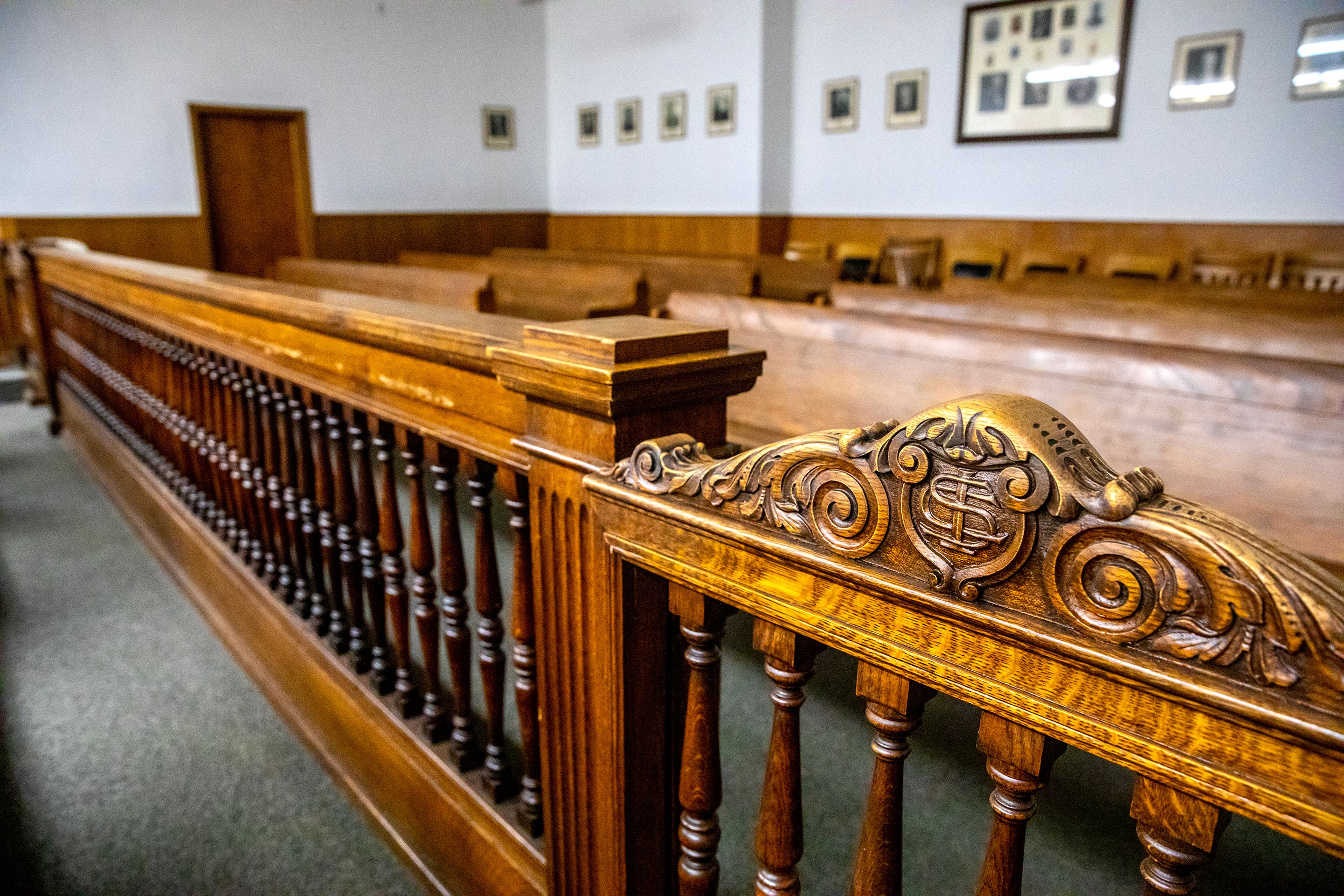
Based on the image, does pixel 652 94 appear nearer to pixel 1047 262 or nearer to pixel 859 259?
pixel 859 259

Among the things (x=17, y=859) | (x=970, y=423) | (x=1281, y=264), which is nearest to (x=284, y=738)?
(x=17, y=859)

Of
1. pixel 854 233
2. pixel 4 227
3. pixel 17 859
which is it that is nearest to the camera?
pixel 17 859

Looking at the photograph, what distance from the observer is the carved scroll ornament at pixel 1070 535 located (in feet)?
1.32

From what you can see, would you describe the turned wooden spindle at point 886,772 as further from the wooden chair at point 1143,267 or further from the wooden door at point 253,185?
the wooden door at point 253,185

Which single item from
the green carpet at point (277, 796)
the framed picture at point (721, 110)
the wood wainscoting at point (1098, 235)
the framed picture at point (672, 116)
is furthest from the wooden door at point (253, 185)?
the green carpet at point (277, 796)

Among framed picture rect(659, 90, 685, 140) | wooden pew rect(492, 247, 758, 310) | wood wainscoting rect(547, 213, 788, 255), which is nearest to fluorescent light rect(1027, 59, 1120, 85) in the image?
wood wainscoting rect(547, 213, 788, 255)

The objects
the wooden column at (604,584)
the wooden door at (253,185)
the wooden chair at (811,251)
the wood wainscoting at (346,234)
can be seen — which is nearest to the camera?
the wooden column at (604,584)

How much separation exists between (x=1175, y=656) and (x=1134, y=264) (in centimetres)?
657

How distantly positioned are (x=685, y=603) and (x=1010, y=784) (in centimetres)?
31

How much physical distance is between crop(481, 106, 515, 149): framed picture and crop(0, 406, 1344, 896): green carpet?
7960 mm

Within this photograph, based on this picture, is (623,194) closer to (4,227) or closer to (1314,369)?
(4,227)

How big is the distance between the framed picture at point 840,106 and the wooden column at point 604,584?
7.31 metres

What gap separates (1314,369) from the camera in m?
1.46

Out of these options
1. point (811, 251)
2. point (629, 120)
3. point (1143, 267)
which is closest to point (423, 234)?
point (629, 120)
